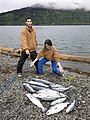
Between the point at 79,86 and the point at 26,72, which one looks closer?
the point at 79,86

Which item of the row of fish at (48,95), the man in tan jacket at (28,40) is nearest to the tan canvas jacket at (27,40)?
the man in tan jacket at (28,40)

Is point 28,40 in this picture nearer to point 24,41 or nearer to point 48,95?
point 24,41

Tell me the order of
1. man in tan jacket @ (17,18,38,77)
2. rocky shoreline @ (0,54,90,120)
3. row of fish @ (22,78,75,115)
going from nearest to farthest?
1. rocky shoreline @ (0,54,90,120)
2. row of fish @ (22,78,75,115)
3. man in tan jacket @ (17,18,38,77)

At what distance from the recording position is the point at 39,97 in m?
10.4

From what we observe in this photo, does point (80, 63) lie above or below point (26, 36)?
below

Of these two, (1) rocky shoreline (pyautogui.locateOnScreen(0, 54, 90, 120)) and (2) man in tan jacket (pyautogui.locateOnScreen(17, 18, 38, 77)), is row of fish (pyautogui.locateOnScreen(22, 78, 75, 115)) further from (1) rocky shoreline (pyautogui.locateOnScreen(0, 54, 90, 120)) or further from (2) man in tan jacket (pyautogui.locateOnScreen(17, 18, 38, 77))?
(2) man in tan jacket (pyautogui.locateOnScreen(17, 18, 38, 77))

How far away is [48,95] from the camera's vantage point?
1049cm

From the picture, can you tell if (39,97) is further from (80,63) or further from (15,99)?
(80,63)

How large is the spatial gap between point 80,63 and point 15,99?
15524 millimetres

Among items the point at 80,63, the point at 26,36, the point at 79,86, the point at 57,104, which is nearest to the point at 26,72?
the point at 26,36

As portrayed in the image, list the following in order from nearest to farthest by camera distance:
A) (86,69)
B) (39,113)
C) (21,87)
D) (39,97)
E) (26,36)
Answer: (39,113) → (39,97) → (21,87) → (26,36) → (86,69)

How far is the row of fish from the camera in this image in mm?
A: 9641

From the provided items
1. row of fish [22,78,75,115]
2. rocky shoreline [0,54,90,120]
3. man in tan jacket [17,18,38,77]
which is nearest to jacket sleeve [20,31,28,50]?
man in tan jacket [17,18,38,77]

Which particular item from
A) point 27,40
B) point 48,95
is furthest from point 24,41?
point 48,95
